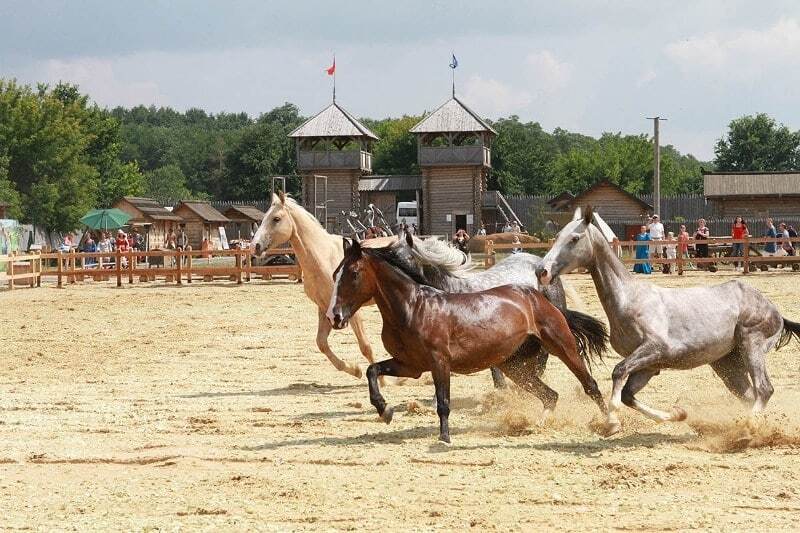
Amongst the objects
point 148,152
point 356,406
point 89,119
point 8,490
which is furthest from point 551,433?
point 148,152

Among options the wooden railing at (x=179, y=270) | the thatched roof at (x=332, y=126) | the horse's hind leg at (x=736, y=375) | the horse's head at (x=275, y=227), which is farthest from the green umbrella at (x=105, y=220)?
the horse's hind leg at (x=736, y=375)

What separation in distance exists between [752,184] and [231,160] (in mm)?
48977

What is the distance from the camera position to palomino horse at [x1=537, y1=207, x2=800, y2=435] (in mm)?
8180

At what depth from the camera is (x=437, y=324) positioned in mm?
8219

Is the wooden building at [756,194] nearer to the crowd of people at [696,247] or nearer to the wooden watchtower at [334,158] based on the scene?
the wooden watchtower at [334,158]

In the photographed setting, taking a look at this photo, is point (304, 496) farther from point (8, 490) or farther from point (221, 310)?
point (221, 310)

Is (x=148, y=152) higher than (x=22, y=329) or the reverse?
higher

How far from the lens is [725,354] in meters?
8.53

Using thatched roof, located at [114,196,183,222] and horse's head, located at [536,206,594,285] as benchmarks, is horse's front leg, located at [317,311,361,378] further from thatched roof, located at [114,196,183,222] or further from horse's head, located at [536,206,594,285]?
thatched roof, located at [114,196,183,222]

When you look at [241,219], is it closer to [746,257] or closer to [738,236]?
[738,236]

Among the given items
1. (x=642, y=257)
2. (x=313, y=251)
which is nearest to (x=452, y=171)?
(x=642, y=257)

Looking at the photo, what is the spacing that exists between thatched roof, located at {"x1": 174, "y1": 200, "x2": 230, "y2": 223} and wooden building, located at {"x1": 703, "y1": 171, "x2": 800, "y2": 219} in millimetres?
27811

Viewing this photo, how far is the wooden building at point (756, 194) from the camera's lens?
59.8m

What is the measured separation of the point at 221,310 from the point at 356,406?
461 inches
